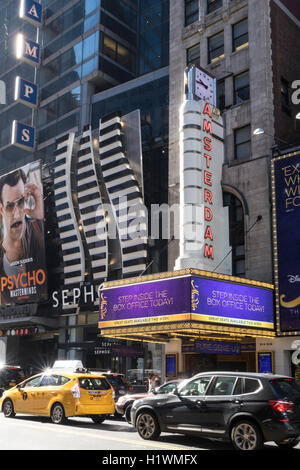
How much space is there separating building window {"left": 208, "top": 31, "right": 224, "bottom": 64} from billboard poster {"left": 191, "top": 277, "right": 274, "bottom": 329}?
14.3m

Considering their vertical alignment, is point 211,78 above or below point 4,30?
below

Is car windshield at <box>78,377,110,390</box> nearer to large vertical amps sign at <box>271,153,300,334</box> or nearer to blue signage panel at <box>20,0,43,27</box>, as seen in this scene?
large vertical amps sign at <box>271,153,300,334</box>

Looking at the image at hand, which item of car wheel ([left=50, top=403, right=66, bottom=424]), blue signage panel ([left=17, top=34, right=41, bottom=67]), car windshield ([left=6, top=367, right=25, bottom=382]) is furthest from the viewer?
blue signage panel ([left=17, top=34, right=41, bottom=67])

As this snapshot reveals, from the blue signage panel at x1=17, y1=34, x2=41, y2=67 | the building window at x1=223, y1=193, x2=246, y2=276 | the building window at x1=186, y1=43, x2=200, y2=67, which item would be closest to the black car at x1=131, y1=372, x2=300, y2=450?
the building window at x1=223, y1=193, x2=246, y2=276

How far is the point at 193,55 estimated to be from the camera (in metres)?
31.8

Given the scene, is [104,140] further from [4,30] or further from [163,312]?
[4,30]

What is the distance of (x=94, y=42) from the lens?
43.8 metres

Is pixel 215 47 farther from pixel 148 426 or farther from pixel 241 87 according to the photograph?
pixel 148 426

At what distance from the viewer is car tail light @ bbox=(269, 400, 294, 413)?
1133 cm

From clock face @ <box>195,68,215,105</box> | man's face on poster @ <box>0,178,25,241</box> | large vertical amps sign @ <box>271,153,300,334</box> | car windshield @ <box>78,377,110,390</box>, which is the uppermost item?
clock face @ <box>195,68,215,105</box>

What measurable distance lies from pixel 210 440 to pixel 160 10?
133 feet

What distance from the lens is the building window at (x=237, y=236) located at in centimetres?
2662

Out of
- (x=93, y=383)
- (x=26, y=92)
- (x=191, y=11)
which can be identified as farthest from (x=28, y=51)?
(x=93, y=383)

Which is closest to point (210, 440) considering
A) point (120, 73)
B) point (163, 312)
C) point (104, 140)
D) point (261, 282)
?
point (163, 312)
